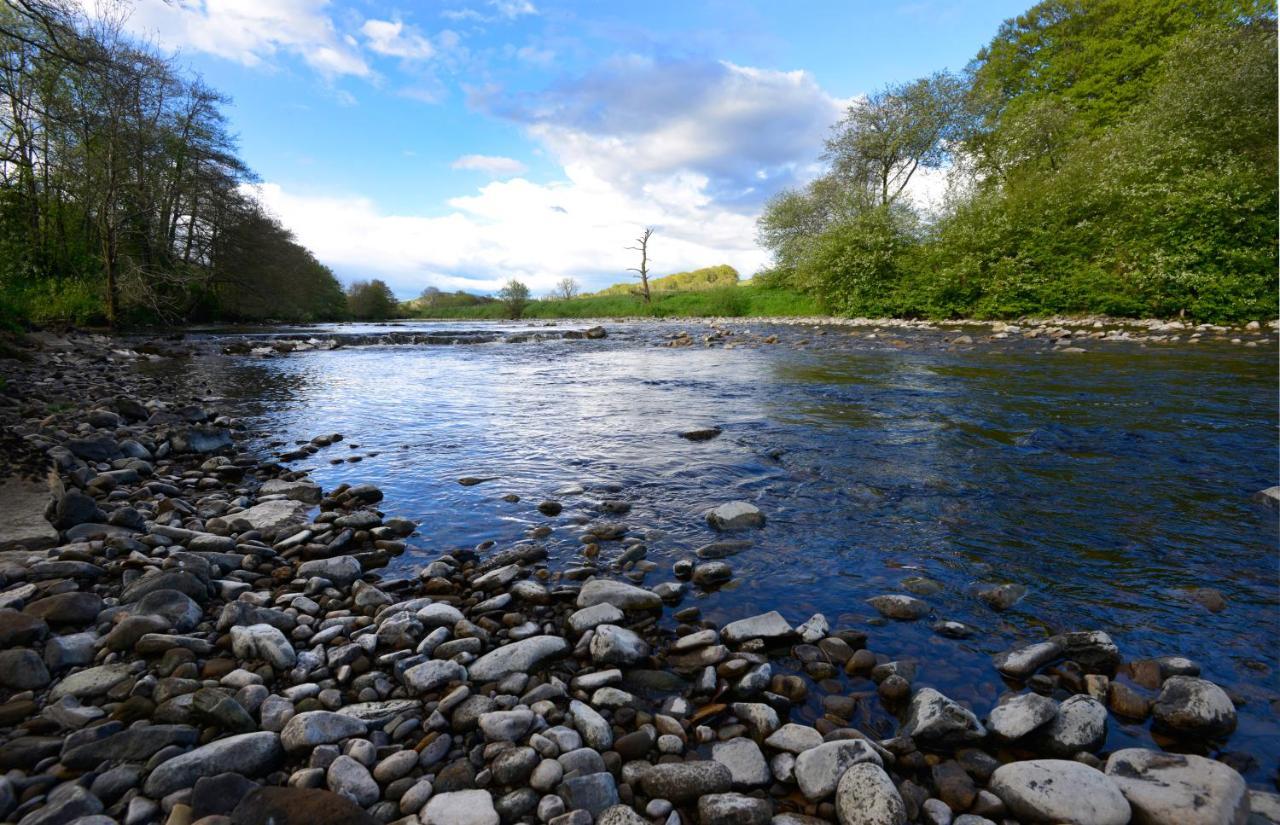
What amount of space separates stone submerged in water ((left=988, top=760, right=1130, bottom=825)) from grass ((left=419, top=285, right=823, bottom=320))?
38740mm

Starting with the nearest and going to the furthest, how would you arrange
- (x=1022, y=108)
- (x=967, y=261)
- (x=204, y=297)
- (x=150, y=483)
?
(x=150, y=483), (x=967, y=261), (x=204, y=297), (x=1022, y=108)

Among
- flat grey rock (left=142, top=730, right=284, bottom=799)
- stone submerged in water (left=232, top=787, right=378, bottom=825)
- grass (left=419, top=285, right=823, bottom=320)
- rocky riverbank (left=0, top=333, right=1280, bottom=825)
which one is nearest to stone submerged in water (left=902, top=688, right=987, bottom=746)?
rocky riverbank (left=0, top=333, right=1280, bottom=825)

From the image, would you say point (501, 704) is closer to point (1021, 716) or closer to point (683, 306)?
point (1021, 716)

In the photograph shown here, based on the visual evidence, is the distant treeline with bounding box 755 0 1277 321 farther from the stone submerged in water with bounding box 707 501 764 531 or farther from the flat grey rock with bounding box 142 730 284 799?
the flat grey rock with bounding box 142 730 284 799

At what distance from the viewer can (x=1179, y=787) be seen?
6.29 feet

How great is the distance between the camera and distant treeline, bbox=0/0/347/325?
53.1 feet

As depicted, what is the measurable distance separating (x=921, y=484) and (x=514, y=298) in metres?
68.3

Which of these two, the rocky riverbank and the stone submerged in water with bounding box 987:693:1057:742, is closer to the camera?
the rocky riverbank

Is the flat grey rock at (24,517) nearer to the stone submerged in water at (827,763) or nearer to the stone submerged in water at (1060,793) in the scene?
the stone submerged in water at (827,763)

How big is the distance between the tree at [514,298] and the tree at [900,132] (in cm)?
3877

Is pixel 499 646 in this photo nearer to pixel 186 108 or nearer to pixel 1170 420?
pixel 1170 420

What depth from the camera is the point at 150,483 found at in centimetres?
534

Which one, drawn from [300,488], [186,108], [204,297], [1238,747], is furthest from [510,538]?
[204,297]

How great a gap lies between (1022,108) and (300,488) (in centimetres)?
5405
